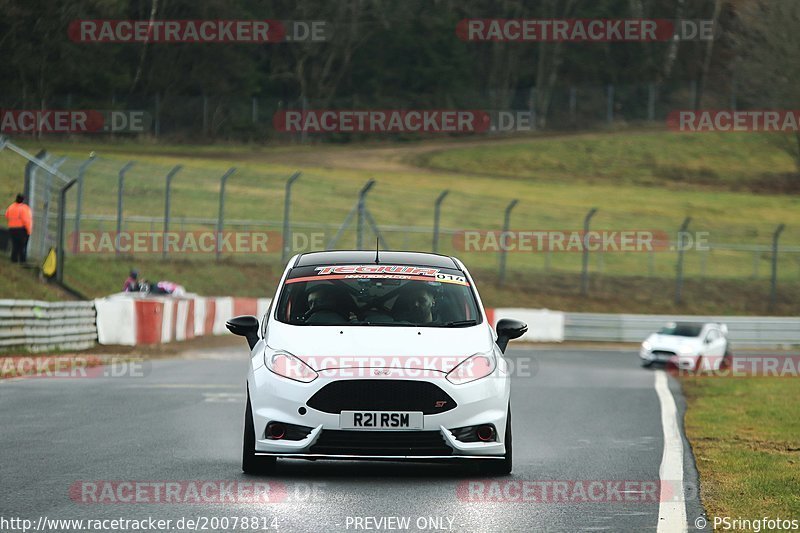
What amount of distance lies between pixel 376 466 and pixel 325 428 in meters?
1.12

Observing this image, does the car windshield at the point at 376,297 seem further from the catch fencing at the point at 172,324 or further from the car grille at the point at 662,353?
the car grille at the point at 662,353

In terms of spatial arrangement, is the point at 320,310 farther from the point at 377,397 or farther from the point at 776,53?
the point at 776,53

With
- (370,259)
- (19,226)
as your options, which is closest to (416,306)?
(370,259)

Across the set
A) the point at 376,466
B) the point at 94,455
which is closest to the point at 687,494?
the point at 376,466

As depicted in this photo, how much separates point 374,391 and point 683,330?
22.8 metres

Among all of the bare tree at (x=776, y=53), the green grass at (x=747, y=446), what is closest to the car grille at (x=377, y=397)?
the green grass at (x=747, y=446)

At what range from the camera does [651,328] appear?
133 ft

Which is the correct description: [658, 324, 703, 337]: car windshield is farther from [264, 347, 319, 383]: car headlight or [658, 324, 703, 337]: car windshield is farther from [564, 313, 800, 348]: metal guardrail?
[264, 347, 319, 383]: car headlight

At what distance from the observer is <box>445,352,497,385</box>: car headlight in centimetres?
977

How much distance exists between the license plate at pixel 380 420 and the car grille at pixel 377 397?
0.03 meters

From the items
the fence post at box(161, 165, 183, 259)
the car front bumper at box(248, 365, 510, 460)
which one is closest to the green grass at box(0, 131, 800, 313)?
the fence post at box(161, 165, 183, 259)

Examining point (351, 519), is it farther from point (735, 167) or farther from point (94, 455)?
point (735, 167)

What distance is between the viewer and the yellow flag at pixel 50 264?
2992 cm

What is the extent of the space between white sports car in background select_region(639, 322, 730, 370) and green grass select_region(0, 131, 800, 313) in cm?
1286
